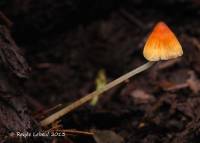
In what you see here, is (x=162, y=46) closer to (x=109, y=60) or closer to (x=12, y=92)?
(x=12, y=92)

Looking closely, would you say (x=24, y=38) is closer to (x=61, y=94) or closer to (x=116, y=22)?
(x=61, y=94)

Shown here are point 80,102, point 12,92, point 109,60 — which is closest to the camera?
point 12,92

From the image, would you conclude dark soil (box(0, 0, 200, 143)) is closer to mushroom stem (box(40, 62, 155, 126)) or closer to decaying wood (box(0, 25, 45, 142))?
mushroom stem (box(40, 62, 155, 126))

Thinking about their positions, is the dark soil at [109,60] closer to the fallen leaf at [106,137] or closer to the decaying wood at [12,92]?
the fallen leaf at [106,137]

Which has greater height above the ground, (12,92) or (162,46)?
(162,46)

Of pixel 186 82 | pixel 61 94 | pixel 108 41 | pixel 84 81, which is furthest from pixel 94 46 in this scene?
pixel 186 82

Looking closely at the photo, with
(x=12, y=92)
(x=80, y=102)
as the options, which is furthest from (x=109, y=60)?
(x=12, y=92)
